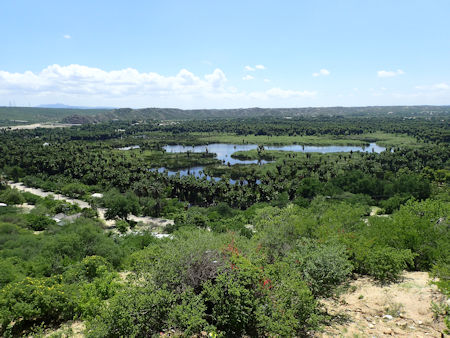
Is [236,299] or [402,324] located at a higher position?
[236,299]

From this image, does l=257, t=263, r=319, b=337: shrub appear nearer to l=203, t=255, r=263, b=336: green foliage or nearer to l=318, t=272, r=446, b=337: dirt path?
l=203, t=255, r=263, b=336: green foliage

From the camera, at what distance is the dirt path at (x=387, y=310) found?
1374 centimetres

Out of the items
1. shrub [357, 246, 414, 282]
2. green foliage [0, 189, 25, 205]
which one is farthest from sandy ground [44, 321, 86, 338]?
green foliage [0, 189, 25, 205]

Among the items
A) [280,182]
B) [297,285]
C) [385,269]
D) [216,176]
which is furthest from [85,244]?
[216,176]

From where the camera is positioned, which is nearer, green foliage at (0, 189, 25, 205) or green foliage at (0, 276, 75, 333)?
green foliage at (0, 276, 75, 333)

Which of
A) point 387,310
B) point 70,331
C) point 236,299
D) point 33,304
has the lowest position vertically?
point 70,331

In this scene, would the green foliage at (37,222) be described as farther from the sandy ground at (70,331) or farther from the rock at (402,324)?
the rock at (402,324)

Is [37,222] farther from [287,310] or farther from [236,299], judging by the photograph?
[287,310]

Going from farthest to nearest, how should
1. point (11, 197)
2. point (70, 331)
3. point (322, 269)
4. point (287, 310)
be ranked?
1. point (11, 197)
2. point (322, 269)
3. point (70, 331)
4. point (287, 310)

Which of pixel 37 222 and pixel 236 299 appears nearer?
pixel 236 299

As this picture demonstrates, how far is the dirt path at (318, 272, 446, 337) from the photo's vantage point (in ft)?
45.1

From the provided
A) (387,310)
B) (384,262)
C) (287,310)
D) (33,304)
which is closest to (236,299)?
(287,310)

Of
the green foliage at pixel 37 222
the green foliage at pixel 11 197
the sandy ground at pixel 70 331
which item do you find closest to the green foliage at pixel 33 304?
the sandy ground at pixel 70 331

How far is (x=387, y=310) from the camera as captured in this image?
15.6 meters
